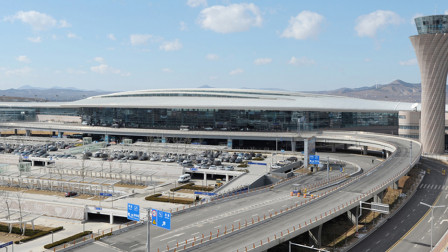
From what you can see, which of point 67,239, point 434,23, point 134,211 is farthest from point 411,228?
point 434,23

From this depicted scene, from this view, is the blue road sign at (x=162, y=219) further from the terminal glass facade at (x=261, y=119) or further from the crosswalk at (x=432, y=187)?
the terminal glass facade at (x=261, y=119)

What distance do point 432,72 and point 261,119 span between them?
4472cm

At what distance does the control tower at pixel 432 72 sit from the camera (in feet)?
287

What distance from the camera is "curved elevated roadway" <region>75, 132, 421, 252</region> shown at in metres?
34.3

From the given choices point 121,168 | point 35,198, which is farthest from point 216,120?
point 35,198

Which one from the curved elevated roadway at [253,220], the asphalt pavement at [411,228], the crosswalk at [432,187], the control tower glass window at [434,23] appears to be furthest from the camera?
the control tower glass window at [434,23]

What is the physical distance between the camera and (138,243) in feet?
115

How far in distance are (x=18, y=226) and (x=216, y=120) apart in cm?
7383

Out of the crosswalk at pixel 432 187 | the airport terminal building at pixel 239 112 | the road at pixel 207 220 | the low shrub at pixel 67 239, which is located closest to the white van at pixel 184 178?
the road at pixel 207 220

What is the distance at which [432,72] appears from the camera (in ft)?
299

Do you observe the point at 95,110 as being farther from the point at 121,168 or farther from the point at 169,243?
the point at 169,243

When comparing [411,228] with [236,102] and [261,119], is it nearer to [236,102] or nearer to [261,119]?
[261,119]

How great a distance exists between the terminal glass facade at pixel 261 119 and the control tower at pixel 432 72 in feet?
73.3

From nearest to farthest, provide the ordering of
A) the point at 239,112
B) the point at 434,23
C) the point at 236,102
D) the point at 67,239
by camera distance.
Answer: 1. the point at 67,239
2. the point at 434,23
3. the point at 239,112
4. the point at 236,102
